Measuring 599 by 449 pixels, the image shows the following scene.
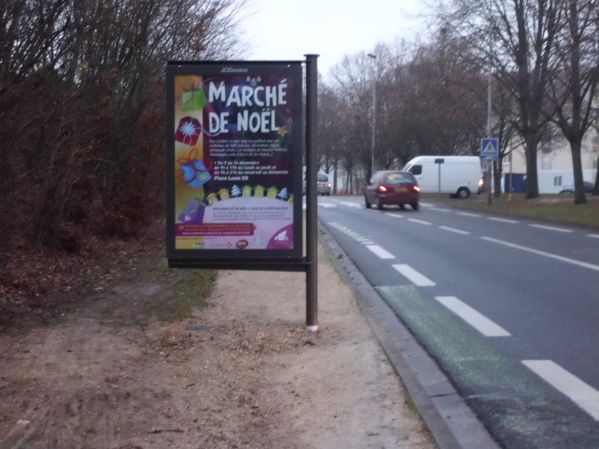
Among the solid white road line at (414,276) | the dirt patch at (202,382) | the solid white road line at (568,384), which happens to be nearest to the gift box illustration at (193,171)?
the dirt patch at (202,382)

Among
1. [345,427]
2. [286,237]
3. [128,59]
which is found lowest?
[345,427]

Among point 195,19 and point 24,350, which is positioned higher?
point 195,19

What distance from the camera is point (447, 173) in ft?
185

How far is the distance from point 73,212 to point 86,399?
35.6 ft

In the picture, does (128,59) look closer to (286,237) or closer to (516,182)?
(286,237)

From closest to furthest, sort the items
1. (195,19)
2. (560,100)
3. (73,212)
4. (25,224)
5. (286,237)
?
(286,237)
(25,224)
(73,212)
(195,19)
(560,100)

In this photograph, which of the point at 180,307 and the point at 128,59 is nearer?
the point at 180,307

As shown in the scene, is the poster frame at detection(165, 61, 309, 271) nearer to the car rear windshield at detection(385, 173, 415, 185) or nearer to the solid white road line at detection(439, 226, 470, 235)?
the solid white road line at detection(439, 226, 470, 235)

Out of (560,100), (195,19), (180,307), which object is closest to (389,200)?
(560,100)

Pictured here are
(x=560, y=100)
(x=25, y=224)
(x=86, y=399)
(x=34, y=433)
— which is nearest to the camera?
(x=34, y=433)

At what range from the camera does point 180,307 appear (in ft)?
39.5

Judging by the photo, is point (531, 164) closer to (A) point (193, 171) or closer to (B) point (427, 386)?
(A) point (193, 171)

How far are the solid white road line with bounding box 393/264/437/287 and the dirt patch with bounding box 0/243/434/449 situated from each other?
3116 millimetres

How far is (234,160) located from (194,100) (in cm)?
74
